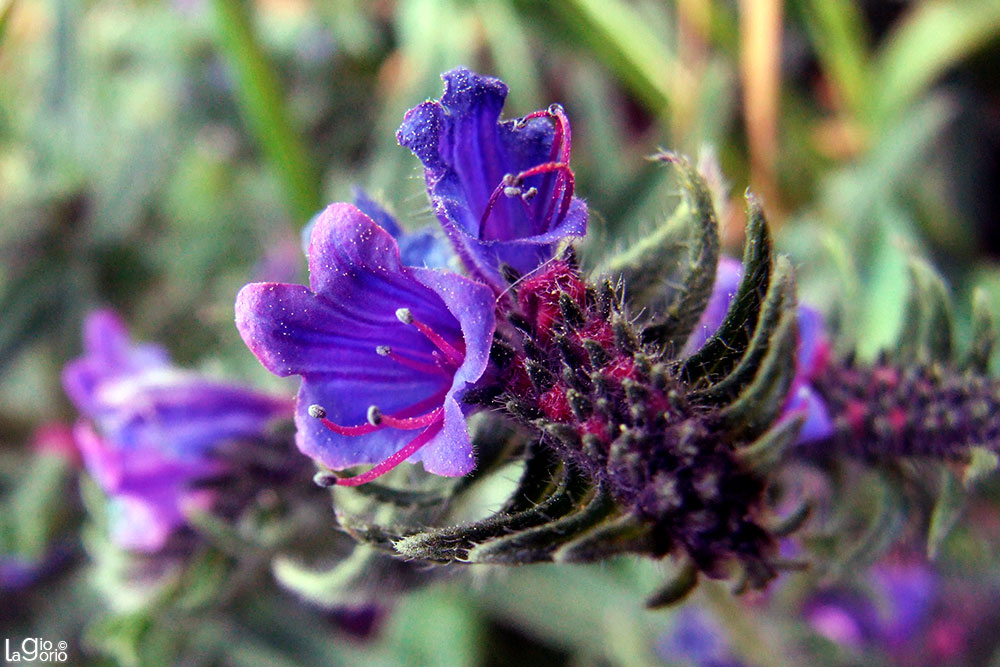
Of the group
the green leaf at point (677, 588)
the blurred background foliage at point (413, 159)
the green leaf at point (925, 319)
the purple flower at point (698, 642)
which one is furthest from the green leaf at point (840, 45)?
the green leaf at point (677, 588)

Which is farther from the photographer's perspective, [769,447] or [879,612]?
[879,612]

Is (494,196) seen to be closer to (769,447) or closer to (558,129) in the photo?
(558,129)

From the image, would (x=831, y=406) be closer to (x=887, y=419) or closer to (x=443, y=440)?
(x=887, y=419)

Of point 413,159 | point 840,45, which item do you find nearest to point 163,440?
point 413,159

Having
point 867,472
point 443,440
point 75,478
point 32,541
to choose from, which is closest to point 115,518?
point 32,541

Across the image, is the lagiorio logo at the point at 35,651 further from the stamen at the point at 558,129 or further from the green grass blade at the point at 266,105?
the stamen at the point at 558,129

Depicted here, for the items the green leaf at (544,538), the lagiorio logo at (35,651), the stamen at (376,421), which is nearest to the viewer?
the green leaf at (544,538)

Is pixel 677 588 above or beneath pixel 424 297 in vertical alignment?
beneath
